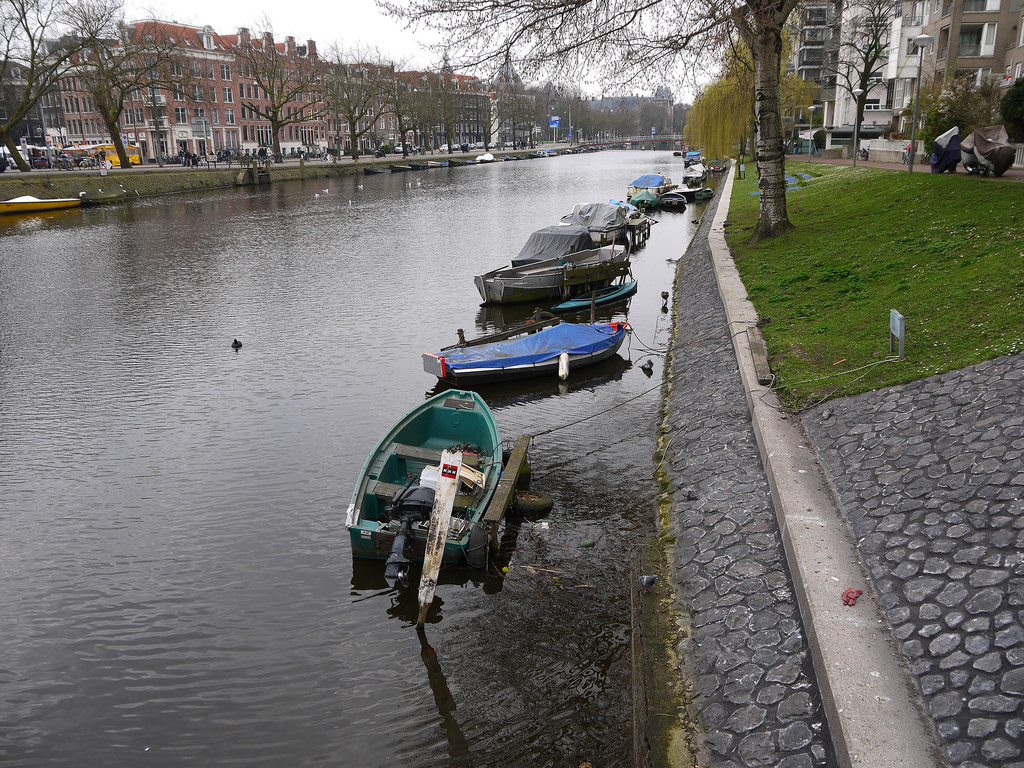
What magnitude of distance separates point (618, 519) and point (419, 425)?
4.02 metres

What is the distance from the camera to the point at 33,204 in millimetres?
55500

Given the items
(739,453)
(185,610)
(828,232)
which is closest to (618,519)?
(739,453)

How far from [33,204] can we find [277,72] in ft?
153

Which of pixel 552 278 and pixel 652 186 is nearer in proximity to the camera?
pixel 552 278

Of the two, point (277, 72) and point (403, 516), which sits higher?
point (277, 72)

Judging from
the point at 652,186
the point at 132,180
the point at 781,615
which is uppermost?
the point at 132,180

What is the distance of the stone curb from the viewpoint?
5629 millimetres

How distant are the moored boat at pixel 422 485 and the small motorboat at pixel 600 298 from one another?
1206 cm

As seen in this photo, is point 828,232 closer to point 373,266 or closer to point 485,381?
point 485,381

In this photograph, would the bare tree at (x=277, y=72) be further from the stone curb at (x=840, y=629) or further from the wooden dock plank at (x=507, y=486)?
the stone curb at (x=840, y=629)

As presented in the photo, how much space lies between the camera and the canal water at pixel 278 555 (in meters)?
8.06

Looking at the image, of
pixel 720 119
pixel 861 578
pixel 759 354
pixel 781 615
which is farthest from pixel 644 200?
pixel 781 615

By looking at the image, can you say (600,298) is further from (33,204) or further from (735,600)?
(33,204)

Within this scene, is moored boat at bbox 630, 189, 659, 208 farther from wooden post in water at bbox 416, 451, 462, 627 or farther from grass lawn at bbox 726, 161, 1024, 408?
wooden post in water at bbox 416, 451, 462, 627
